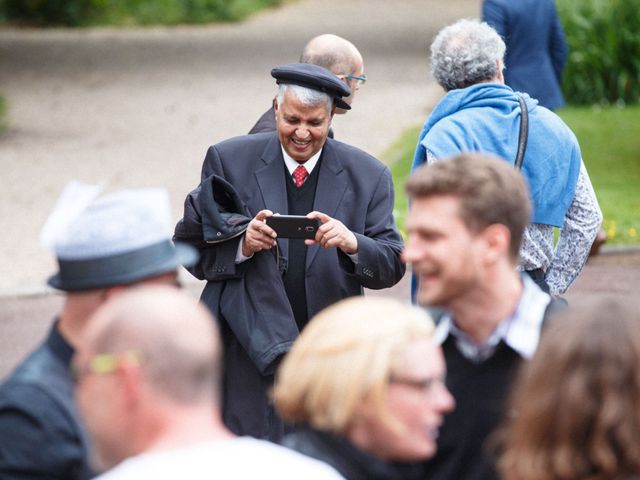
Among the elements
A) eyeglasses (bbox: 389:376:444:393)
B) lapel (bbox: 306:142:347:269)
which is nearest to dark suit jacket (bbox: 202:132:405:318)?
lapel (bbox: 306:142:347:269)

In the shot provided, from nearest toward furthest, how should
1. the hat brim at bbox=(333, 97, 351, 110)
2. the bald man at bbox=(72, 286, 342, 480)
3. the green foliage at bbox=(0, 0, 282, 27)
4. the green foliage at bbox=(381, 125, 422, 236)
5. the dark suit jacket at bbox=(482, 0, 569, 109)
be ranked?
the bald man at bbox=(72, 286, 342, 480) < the hat brim at bbox=(333, 97, 351, 110) < the dark suit jacket at bbox=(482, 0, 569, 109) < the green foliage at bbox=(381, 125, 422, 236) < the green foliage at bbox=(0, 0, 282, 27)

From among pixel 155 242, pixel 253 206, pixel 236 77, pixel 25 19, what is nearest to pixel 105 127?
pixel 236 77

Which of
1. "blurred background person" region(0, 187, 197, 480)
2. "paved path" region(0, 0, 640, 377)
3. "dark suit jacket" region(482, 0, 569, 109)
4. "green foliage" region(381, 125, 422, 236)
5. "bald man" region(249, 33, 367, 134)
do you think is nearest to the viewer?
"blurred background person" region(0, 187, 197, 480)

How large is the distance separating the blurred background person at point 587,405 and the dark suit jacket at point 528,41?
779 centimetres

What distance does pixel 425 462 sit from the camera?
3.21m

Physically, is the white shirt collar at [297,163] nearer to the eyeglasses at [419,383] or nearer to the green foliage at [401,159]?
the eyeglasses at [419,383]

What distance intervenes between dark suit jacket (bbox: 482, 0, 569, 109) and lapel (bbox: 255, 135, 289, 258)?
5448 millimetres

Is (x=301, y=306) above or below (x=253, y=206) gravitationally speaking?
below

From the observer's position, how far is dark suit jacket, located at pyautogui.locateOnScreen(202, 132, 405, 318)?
16.5 ft

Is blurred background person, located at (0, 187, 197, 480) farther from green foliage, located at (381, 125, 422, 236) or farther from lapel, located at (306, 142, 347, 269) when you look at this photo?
green foliage, located at (381, 125, 422, 236)

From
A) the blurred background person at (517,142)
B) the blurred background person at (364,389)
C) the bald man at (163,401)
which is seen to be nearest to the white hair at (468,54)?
the blurred background person at (517,142)

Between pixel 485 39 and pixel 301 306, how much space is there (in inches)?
53.8

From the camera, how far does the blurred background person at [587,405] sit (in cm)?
258

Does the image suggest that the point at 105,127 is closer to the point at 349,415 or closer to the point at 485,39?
the point at 485,39
